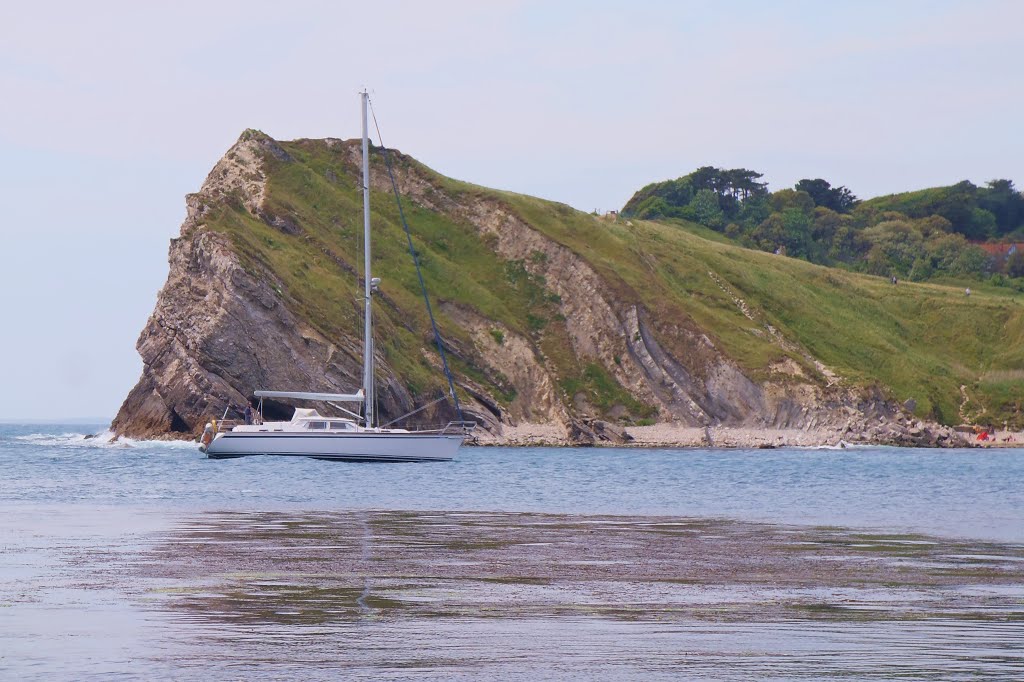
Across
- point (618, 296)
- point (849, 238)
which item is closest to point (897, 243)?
point (849, 238)

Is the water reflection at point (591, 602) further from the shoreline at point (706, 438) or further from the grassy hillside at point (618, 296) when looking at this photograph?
the shoreline at point (706, 438)

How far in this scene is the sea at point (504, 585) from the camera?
14227mm

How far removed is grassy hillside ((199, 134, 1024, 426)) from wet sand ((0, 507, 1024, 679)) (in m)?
70.5

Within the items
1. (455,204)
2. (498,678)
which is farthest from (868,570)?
(455,204)

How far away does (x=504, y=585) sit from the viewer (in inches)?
795

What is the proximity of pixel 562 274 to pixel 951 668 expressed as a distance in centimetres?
11018

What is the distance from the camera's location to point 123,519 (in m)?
A: 32.5

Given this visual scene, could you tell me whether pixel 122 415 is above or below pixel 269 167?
below

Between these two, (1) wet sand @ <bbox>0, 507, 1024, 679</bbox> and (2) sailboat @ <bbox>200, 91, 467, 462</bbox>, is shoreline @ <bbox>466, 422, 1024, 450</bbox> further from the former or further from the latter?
(1) wet sand @ <bbox>0, 507, 1024, 679</bbox>

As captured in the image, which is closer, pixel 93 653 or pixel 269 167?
pixel 93 653

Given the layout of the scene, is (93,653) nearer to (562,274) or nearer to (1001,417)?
(562,274)

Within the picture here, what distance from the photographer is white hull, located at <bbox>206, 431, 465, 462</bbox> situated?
203ft

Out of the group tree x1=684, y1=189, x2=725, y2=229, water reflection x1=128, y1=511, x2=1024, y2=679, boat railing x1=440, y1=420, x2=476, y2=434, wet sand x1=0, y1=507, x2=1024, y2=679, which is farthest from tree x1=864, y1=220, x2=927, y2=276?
water reflection x1=128, y1=511, x2=1024, y2=679

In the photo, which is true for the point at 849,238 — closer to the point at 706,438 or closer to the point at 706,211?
the point at 706,211
